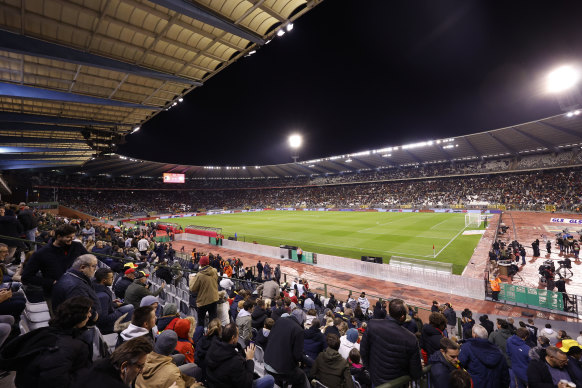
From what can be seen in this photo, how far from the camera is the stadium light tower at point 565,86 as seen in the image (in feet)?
92.7

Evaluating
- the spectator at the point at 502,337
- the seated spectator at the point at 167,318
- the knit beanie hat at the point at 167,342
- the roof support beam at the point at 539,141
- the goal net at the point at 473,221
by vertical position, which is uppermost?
the roof support beam at the point at 539,141

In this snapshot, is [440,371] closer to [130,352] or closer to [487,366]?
[487,366]

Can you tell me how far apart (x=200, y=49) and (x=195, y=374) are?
8.70m

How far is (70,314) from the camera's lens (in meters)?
2.20

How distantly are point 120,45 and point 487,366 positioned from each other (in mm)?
11082

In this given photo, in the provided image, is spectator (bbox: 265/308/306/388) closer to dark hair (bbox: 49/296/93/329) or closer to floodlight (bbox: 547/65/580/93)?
dark hair (bbox: 49/296/93/329)

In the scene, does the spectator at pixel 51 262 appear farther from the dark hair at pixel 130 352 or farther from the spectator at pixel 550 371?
the spectator at pixel 550 371

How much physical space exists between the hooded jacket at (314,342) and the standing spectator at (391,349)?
1.28 metres

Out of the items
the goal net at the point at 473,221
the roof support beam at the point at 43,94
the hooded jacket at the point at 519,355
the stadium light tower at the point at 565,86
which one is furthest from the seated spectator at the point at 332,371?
the stadium light tower at the point at 565,86

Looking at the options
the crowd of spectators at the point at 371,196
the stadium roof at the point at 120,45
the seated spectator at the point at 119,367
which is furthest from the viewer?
the crowd of spectators at the point at 371,196

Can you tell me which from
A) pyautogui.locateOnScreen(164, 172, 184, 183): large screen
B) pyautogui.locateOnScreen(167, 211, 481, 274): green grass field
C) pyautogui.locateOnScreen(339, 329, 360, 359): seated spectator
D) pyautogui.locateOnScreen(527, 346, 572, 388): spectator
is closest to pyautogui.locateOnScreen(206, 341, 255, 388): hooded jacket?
pyautogui.locateOnScreen(339, 329, 360, 359): seated spectator

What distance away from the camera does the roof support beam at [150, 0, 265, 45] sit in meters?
5.43

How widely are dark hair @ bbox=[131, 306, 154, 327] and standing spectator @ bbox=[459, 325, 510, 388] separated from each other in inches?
173

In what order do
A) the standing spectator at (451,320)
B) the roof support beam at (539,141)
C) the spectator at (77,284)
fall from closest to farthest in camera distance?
the spectator at (77,284)
the standing spectator at (451,320)
the roof support beam at (539,141)
